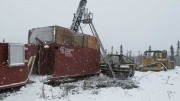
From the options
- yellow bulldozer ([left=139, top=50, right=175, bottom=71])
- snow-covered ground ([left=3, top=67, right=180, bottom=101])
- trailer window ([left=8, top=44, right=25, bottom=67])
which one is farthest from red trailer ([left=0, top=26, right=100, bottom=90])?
yellow bulldozer ([left=139, top=50, right=175, bottom=71])

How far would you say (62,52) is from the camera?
13531 mm

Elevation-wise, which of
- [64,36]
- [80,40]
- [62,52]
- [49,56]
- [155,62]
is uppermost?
[64,36]

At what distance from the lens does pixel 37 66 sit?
510 inches

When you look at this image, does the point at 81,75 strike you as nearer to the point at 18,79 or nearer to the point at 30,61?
the point at 30,61

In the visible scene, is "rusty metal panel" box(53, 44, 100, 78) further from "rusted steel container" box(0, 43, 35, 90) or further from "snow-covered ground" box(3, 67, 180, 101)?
"rusted steel container" box(0, 43, 35, 90)

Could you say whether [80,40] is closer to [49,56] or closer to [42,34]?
[42,34]

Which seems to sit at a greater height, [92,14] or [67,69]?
[92,14]

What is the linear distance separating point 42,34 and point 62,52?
1.53 m

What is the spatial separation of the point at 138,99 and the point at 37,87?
4.10 metres

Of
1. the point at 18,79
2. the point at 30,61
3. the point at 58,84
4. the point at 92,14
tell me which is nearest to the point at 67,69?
the point at 58,84

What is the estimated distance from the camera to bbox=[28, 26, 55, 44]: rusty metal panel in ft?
44.4

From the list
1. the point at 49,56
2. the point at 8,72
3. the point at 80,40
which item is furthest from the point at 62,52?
the point at 8,72

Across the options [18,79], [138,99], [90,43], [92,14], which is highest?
[92,14]

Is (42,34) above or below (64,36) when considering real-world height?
above
